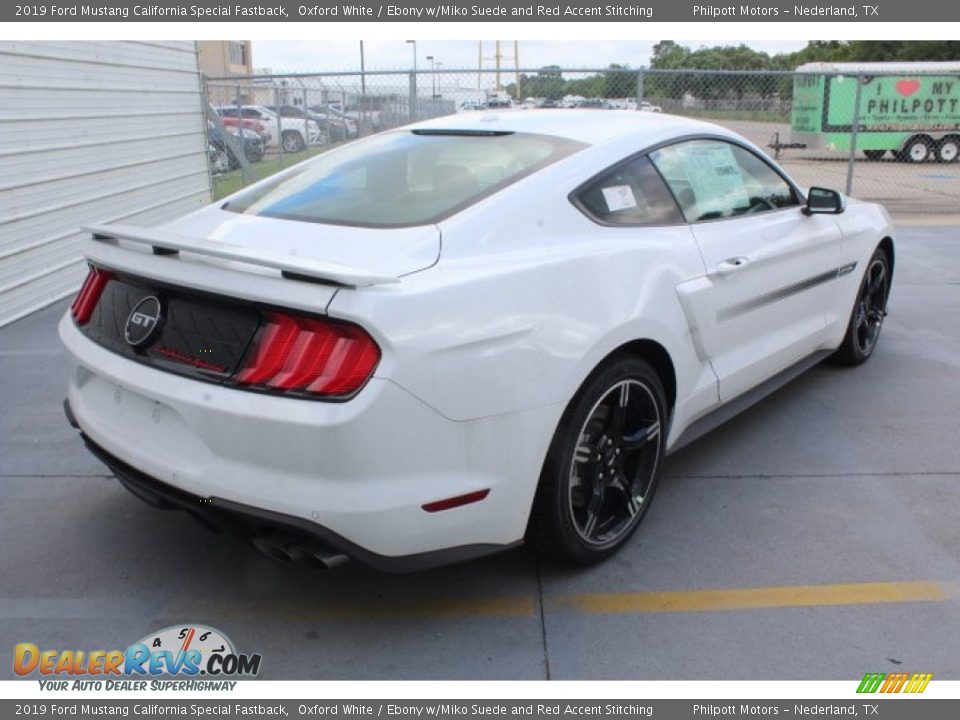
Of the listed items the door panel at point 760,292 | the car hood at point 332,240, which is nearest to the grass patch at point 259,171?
the door panel at point 760,292

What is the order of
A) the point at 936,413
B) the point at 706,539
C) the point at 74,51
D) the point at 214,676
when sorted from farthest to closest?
the point at 74,51, the point at 936,413, the point at 706,539, the point at 214,676

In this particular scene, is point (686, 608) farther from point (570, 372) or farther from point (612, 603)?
point (570, 372)

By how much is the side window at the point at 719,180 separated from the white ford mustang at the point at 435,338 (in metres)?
0.02

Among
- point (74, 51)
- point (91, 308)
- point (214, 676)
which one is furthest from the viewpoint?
point (74, 51)

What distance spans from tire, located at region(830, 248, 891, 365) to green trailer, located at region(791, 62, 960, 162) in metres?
17.6

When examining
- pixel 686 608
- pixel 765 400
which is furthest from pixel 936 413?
pixel 686 608

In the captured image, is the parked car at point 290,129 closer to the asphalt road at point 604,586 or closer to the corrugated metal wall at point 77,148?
the corrugated metal wall at point 77,148

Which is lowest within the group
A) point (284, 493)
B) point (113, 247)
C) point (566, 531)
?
point (566, 531)

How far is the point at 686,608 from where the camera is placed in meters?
2.93

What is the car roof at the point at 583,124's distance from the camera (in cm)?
355

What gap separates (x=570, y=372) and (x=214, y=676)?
1.43 meters

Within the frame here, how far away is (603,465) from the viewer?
3.13 m

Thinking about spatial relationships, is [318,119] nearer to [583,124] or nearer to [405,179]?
[583,124]

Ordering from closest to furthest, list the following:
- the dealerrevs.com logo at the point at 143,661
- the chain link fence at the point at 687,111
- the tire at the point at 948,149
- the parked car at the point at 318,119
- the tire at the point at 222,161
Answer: the dealerrevs.com logo at the point at 143,661 → the chain link fence at the point at 687,111 → the tire at the point at 222,161 → the parked car at the point at 318,119 → the tire at the point at 948,149
